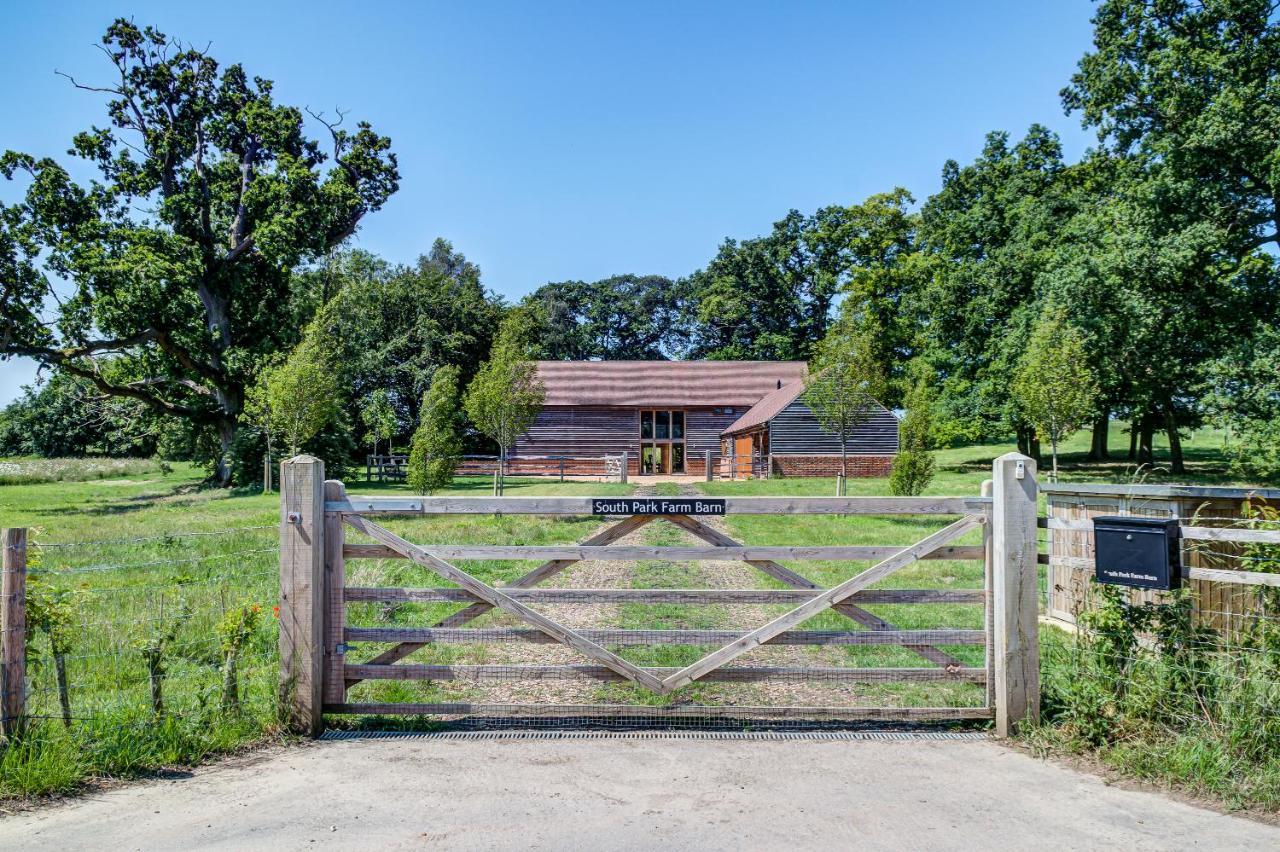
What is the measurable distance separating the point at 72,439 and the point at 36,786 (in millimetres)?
80042

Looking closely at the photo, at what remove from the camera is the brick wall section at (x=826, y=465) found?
36.4m

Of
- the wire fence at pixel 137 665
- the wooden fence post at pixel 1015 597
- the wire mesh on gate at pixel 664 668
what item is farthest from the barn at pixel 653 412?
the wooden fence post at pixel 1015 597

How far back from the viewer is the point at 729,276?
65.2 meters

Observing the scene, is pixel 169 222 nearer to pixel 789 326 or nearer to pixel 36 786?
pixel 36 786

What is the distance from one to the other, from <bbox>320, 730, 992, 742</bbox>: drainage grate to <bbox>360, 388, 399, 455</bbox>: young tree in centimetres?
4181

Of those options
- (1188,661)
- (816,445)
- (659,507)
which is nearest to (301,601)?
(659,507)

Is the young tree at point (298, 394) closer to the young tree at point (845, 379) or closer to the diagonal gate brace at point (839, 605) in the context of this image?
the young tree at point (845, 379)

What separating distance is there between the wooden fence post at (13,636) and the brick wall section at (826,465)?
3299cm

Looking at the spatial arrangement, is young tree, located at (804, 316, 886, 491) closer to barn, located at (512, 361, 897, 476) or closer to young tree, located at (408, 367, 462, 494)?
young tree, located at (408, 367, 462, 494)

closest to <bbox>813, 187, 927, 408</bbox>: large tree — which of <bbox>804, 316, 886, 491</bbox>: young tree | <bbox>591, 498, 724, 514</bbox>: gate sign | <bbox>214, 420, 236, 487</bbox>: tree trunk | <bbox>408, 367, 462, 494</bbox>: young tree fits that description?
<bbox>804, 316, 886, 491</bbox>: young tree

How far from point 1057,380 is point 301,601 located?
2610 centimetres

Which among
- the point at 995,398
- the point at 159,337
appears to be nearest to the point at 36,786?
the point at 159,337

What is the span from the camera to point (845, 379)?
78.2 feet

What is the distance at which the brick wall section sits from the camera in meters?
36.4
